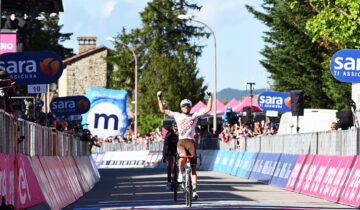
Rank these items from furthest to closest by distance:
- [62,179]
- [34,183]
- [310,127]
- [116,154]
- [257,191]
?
[116,154] → [310,127] → [257,191] → [62,179] → [34,183]

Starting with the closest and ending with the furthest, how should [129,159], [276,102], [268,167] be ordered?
[268,167] → [276,102] → [129,159]

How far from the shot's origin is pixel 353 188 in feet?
57.8

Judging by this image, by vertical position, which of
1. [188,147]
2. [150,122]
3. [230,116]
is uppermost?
[150,122]

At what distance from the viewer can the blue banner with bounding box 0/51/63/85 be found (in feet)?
62.1

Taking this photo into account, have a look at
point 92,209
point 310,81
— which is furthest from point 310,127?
point 92,209

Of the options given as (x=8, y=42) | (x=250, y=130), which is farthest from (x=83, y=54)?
(x=8, y=42)

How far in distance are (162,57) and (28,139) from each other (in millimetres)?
68323

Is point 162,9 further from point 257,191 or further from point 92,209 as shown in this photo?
point 92,209

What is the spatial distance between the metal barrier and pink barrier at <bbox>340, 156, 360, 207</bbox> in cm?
552

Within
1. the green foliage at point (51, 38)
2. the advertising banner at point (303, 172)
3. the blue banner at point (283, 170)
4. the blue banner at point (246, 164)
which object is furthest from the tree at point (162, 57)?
the advertising banner at point (303, 172)

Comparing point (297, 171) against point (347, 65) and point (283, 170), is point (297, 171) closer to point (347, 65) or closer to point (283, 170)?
point (283, 170)

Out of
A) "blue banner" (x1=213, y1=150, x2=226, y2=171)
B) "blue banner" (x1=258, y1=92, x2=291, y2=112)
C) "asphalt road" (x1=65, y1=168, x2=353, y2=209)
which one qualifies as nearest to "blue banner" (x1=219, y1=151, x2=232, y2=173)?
"blue banner" (x1=213, y1=150, x2=226, y2=171)

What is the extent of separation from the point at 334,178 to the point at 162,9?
74.0 m

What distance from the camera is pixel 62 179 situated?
727 inches
